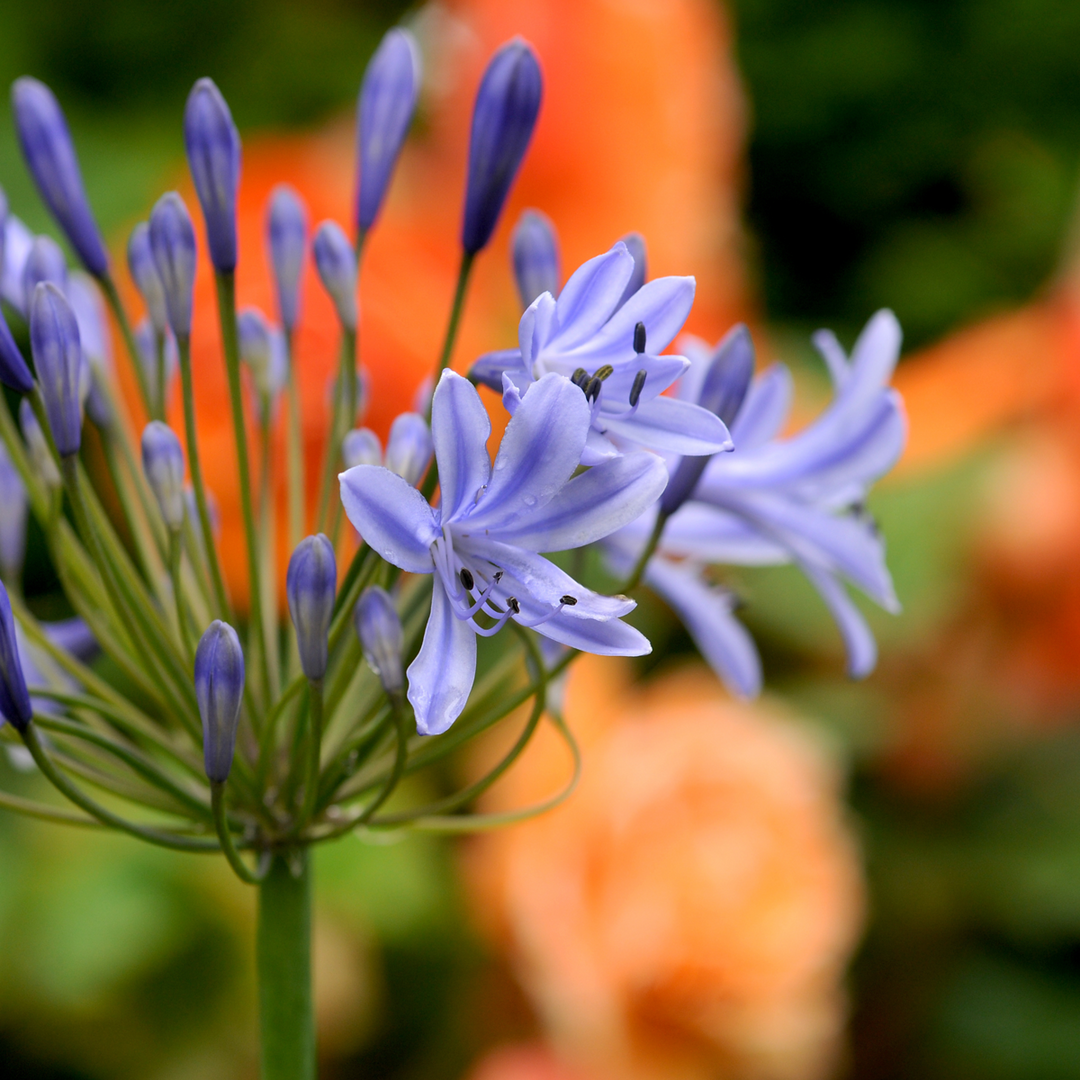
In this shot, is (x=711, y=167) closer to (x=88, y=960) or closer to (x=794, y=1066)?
(x=794, y=1066)

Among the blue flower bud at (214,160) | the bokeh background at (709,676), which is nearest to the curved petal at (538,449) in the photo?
the blue flower bud at (214,160)

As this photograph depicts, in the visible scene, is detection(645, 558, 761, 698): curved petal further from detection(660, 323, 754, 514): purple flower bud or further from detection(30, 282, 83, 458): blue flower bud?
detection(30, 282, 83, 458): blue flower bud

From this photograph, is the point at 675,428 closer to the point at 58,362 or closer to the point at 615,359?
the point at 615,359

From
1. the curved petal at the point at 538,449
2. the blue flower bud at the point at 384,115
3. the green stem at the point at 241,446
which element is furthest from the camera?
the blue flower bud at the point at 384,115

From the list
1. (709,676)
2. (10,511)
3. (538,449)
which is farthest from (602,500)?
(709,676)

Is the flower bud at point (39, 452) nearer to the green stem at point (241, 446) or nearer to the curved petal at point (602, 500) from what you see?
the green stem at point (241, 446)

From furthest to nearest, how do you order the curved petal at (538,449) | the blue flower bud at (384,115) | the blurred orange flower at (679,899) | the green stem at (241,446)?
the blurred orange flower at (679,899)
the blue flower bud at (384,115)
the green stem at (241,446)
the curved petal at (538,449)

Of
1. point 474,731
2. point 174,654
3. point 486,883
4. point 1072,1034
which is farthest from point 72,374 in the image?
point 1072,1034
